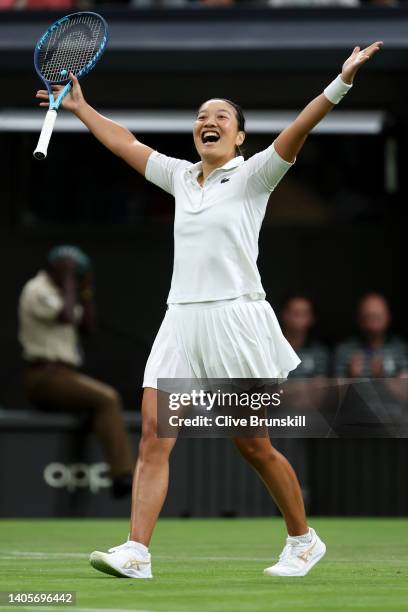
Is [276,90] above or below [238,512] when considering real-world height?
above

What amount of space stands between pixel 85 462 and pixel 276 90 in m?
4.16

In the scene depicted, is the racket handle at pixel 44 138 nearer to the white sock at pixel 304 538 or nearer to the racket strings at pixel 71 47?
the racket strings at pixel 71 47

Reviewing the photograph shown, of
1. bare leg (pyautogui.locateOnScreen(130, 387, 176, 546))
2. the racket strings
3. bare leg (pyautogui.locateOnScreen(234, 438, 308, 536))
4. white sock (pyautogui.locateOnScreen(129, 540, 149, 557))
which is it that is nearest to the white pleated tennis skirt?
bare leg (pyautogui.locateOnScreen(130, 387, 176, 546))

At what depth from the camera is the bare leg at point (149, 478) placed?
19.4 ft

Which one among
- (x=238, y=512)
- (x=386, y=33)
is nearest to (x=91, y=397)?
(x=238, y=512)

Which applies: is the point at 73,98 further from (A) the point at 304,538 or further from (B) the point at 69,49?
(A) the point at 304,538

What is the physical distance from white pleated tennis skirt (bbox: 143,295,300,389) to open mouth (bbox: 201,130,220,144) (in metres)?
0.69

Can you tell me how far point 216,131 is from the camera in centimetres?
630

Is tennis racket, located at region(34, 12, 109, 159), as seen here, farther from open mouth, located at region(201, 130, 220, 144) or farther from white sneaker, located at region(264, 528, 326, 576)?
white sneaker, located at region(264, 528, 326, 576)

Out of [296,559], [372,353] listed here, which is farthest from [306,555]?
[372,353]

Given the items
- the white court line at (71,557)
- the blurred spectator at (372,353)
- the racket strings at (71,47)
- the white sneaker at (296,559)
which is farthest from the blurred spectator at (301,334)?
the white sneaker at (296,559)

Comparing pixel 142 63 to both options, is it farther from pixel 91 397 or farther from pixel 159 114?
pixel 91 397

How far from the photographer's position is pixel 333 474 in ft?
38.5

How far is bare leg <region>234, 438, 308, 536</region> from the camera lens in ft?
19.9
